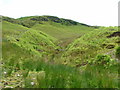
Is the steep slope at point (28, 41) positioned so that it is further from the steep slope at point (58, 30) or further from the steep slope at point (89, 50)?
the steep slope at point (58, 30)

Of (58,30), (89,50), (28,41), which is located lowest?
(89,50)

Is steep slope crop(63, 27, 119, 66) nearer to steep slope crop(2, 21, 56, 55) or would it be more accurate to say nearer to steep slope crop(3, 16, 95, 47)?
steep slope crop(2, 21, 56, 55)

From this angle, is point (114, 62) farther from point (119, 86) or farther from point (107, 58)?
point (119, 86)

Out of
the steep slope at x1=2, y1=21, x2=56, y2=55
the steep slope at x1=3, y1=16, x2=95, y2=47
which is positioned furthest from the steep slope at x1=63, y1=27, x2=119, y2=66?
the steep slope at x1=3, y1=16, x2=95, y2=47

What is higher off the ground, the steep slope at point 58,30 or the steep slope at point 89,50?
the steep slope at point 58,30

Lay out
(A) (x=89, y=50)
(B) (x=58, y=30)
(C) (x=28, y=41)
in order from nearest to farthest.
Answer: (A) (x=89, y=50) < (C) (x=28, y=41) < (B) (x=58, y=30)

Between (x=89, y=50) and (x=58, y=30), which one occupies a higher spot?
→ (x=58, y=30)

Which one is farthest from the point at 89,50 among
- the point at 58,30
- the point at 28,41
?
the point at 58,30

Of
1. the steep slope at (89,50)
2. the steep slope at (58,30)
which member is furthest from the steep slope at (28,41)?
Result: the steep slope at (58,30)

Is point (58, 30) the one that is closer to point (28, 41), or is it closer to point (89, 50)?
point (28, 41)

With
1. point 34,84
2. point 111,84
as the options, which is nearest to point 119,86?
point 111,84

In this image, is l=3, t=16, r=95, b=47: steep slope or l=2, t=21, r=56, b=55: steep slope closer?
l=2, t=21, r=56, b=55: steep slope

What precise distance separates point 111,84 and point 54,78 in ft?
6.83

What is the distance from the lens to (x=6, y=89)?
4441 mm
